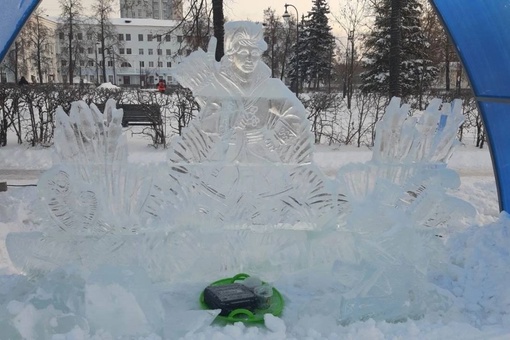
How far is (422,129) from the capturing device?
3.68 meters

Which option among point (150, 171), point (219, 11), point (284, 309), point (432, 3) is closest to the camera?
point (284, 309)

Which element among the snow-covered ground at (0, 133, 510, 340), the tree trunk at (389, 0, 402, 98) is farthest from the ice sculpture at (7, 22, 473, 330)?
the tree trunk at (389, 0, 402, 98)

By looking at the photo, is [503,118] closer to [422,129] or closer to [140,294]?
[422,129]

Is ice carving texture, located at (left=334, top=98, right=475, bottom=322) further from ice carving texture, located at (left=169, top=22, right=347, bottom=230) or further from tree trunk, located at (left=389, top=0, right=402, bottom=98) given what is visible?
tree trunk, located at (left=389, top=0, right=402, bottom=98)

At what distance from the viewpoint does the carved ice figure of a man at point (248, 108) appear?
12.4ft

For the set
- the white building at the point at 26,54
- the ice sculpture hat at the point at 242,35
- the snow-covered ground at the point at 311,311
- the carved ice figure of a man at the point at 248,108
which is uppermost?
the white building at the point at 26,54

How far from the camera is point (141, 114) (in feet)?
36.2

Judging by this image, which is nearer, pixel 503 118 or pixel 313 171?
pixel 313 171

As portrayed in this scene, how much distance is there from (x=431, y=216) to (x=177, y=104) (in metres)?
7.93

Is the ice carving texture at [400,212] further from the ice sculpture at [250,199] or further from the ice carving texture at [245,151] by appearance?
the ice carving texture at [245,151]

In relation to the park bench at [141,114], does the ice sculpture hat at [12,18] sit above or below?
above

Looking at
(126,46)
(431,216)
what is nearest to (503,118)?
(431,216)

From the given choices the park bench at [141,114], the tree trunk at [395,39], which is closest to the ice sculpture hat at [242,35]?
the tree trunk at [395,39]

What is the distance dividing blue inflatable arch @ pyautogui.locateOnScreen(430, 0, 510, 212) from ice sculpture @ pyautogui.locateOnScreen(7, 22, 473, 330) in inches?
48.8
